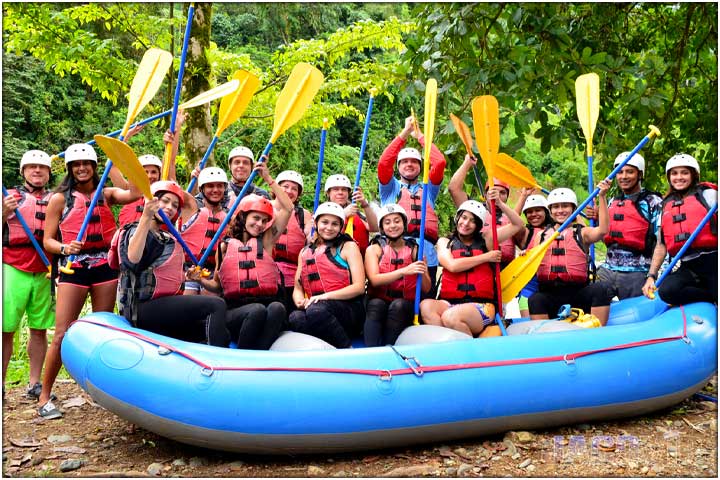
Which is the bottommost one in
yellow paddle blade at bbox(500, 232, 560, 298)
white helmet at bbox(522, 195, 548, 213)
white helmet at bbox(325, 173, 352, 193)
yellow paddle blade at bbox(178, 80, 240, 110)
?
yellow paddle blade at bbox(500, 232, 560, 298)

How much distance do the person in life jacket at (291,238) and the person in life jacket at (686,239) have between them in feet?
8.05

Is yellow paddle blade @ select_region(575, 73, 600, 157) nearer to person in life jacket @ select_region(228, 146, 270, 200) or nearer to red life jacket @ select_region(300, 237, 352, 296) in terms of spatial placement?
red life jacket @ select_region(300, 237, 352, 296)

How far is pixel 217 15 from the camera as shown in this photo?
16.0 m

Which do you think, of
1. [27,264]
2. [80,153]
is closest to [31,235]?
[27,264]

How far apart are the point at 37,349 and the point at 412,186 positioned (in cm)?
293

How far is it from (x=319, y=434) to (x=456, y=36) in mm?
3002

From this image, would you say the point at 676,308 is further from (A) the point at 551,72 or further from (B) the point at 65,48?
(B) the point at 65,48

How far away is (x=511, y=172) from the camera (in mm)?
5230

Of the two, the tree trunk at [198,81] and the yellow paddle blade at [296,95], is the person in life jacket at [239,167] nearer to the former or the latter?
the yellow paddle blade at [296,95]

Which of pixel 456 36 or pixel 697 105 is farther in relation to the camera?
pixel 697 105

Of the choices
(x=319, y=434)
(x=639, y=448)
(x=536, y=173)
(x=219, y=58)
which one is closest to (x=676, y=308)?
(x=639, y=448)

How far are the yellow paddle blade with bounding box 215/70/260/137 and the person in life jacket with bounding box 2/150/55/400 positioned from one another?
50.2 inches

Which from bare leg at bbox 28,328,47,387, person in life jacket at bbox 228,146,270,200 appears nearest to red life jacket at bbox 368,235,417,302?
person in life jacket at bbox 228,146,270,200

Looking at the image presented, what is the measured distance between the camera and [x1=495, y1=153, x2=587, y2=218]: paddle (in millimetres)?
5195
